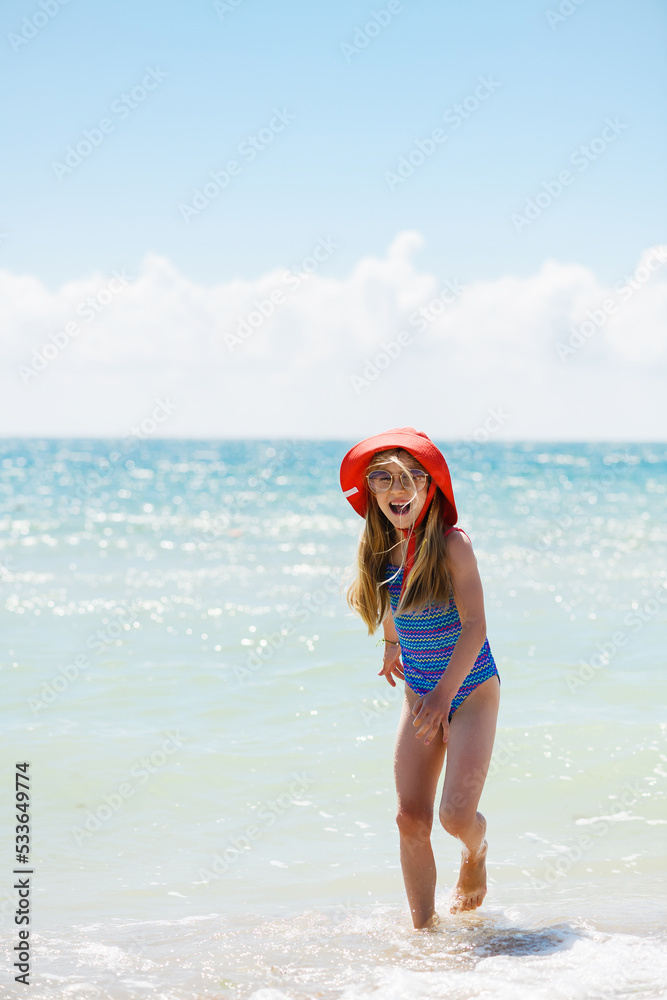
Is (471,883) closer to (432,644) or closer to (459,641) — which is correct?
(432,644)

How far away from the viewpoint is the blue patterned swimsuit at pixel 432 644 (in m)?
3.26

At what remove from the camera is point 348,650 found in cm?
750

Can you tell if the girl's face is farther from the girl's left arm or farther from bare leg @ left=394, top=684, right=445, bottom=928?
bare leg @ left=394, top=684, right=445, bottom=928

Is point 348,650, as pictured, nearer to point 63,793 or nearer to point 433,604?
point 63,793

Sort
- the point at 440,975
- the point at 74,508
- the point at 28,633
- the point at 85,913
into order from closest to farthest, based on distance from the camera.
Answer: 1. the point at 440,975
2. the point at 85,913
3. the point at 28,633
4. the point at 74,508

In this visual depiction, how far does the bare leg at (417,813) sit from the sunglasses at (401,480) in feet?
2.85

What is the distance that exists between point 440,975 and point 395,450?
1771 mm

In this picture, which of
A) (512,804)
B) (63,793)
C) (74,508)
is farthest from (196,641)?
(74,508)

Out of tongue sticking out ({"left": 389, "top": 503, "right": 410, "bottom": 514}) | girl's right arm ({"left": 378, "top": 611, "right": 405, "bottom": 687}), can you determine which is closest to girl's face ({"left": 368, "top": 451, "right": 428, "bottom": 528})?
tongue sticking out ({"left": 389, "top": 503, "right": 410, "bottom": 514})

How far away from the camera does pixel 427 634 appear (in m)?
3.29

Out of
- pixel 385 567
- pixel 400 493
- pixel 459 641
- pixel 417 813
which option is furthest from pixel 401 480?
pixel 417 813

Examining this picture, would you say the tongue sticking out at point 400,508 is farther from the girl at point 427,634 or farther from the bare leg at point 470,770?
the bare leg at point 470,770

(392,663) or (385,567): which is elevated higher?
(385,567)

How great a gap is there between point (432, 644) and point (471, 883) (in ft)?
3.22
